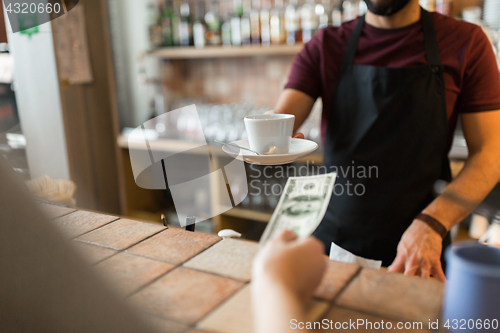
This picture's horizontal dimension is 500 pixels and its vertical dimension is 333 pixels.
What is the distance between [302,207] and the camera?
0.67m

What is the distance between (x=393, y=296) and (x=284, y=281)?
23 cm

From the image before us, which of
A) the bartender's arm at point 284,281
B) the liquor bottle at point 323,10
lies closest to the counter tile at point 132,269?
the bartender's arm at point 284,281

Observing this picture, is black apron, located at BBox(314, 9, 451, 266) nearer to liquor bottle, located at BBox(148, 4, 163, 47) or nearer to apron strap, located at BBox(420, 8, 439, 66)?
apron strap, located at BBox(420, 8, 439, 66)

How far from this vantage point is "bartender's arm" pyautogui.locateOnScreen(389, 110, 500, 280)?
3.51 ft

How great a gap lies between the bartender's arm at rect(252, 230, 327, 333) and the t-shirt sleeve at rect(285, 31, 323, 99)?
0.99 metres

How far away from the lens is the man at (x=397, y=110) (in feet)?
4.12

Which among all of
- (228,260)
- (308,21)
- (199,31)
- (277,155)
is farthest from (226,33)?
(228,260)


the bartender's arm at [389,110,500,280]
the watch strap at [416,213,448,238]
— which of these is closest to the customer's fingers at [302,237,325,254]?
the bartender's arm at [389,110,500,280]

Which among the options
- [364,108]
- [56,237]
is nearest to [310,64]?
[364,108]

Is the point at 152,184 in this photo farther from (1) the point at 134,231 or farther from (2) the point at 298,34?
(2) the point at 298,34

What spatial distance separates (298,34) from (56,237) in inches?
91.2

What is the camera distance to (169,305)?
24.4 inches

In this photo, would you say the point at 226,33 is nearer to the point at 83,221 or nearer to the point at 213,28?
the point at 213,28

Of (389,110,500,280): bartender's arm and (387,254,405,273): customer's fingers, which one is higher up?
(389,110,500,280): bartender's arm
